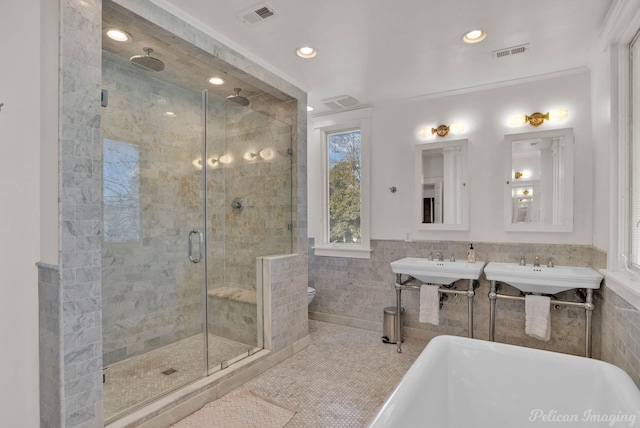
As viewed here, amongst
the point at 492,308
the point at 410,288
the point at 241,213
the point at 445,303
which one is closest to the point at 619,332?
the point at 492,308

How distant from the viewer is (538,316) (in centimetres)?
271

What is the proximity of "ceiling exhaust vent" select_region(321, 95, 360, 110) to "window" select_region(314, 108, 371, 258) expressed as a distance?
0.16 m

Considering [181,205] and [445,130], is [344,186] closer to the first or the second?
[445,130]

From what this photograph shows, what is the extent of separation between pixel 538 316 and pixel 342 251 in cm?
203

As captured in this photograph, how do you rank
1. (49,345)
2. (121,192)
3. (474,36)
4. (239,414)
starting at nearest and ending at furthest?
(49,345)
(239,414)
(474,36)
(121,192)

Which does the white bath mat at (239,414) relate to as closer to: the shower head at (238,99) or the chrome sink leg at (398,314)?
the chrome sink leg at (398,314)

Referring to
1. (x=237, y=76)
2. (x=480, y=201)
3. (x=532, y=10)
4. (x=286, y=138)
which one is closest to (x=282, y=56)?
(x=237, y=76)

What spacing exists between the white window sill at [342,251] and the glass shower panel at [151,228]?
162 centimetres

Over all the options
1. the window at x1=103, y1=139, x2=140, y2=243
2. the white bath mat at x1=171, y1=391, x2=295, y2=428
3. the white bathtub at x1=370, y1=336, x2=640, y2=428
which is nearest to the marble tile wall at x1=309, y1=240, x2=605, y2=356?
the white bathtub at x1=370, y1=336, x2=640, y2=428

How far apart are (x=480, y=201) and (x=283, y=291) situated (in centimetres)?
210

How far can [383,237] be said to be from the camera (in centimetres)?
381

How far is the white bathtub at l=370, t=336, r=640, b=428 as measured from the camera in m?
1.45

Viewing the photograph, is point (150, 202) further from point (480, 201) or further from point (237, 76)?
point (480, 201)

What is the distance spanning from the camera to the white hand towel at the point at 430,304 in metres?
3.12
